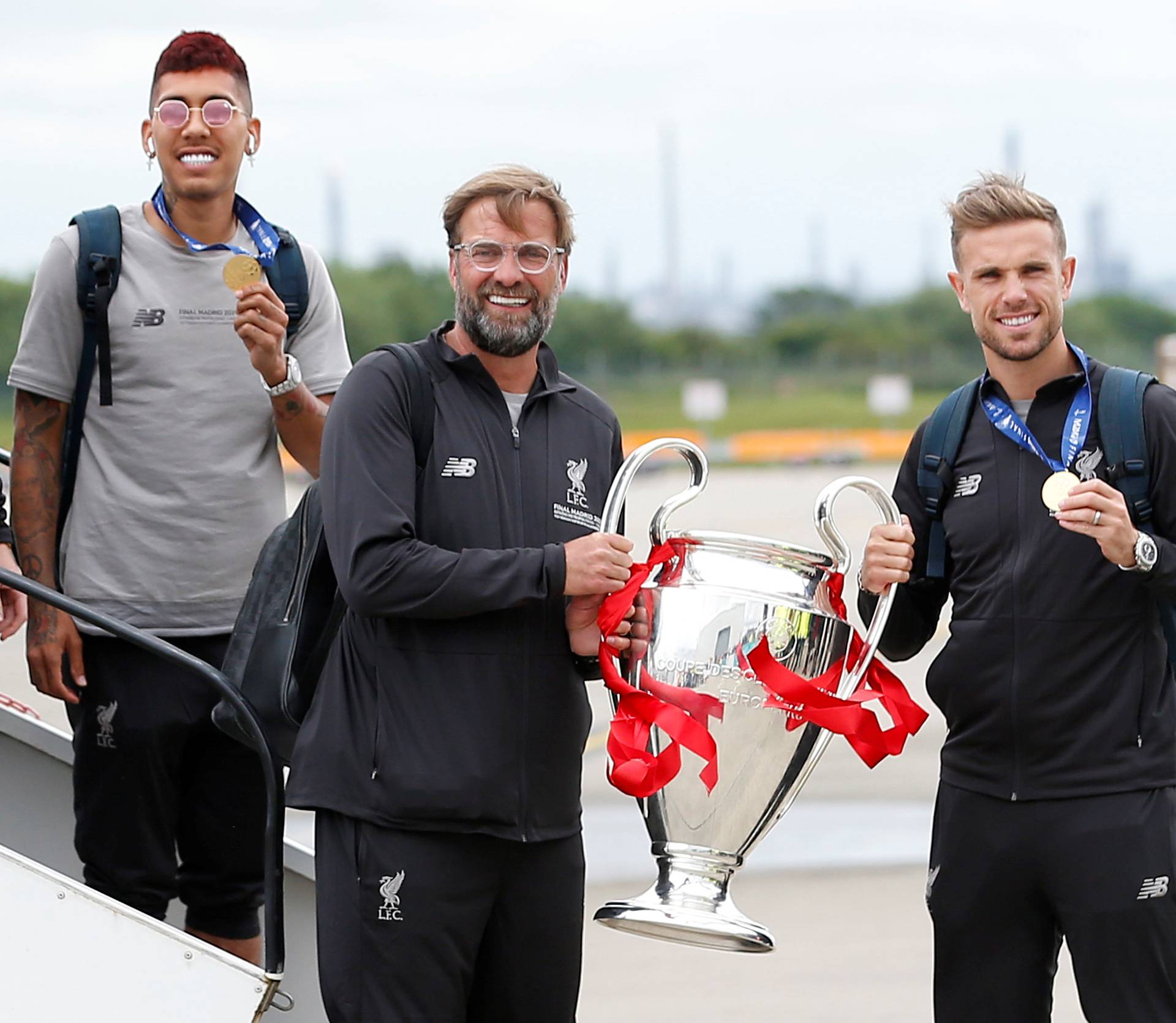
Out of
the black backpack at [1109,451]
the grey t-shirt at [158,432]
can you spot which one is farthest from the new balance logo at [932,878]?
the grey t-shirt at [158,432]

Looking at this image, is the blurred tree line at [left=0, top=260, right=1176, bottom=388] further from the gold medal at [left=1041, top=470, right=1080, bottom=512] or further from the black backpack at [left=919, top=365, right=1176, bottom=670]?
the gold medal at [left=1041, top=470, right=1080, bottom=512]

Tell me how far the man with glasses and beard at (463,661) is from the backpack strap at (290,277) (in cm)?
75

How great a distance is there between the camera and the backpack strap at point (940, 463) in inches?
141

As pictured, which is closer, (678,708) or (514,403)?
(678,708)

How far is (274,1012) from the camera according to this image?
13.1 feet

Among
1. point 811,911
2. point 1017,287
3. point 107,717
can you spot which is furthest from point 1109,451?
point 811,911

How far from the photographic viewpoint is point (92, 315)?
3764 millimetres

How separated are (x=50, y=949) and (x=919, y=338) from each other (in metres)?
65.9

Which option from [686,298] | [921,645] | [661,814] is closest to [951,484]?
[921,645]

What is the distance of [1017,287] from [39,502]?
2204 millimetres

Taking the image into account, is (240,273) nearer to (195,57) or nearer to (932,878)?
(195,57)

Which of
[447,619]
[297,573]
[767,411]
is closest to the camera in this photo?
[447,619]

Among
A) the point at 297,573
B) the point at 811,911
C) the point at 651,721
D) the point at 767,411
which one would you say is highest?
the point at 297,573

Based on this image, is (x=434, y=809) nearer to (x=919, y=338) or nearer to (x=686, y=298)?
(x=919, y=338)
